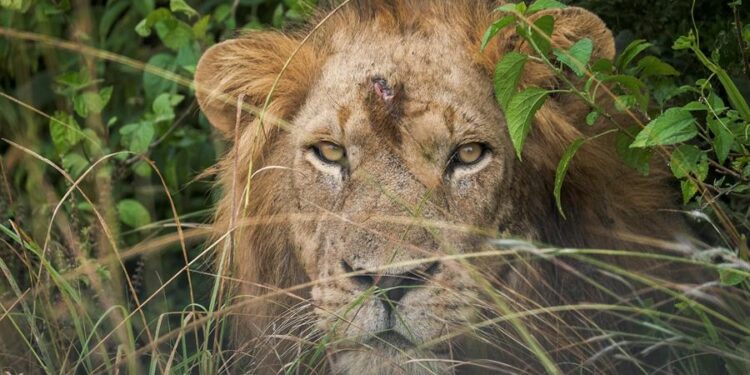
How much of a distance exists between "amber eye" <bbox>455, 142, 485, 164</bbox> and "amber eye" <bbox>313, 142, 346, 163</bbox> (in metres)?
0.35

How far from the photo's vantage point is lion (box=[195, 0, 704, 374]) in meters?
3.25

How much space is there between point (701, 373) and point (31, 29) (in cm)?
339

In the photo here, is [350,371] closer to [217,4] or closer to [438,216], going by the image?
[438,216]

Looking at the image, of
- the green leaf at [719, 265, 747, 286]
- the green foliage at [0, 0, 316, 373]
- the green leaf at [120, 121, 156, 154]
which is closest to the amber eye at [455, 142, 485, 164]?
the green leaf at [719, 265, 747, 286]

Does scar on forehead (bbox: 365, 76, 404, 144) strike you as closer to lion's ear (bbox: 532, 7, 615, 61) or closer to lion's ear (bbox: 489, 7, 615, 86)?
lion's ear (bbox: 489, 7, 615, 86)

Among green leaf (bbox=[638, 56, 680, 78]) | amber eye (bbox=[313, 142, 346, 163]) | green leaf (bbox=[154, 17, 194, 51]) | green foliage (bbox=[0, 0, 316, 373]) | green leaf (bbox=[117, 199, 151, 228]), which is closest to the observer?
green leaf (bbox=[638, 56, 680, 78])

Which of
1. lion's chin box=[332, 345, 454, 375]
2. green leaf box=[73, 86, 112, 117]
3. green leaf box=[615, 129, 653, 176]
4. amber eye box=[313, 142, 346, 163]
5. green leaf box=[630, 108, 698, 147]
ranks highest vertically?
green leaf box=[630, 108, 698, 147]

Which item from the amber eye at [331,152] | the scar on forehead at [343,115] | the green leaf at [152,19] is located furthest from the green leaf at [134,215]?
the scar on forehead at [343,115]

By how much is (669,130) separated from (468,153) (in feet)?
2.32

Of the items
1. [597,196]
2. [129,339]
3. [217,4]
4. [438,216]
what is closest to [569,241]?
[597,196]

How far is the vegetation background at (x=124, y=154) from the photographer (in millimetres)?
3682

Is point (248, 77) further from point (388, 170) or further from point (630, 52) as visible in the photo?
point (630, 52)

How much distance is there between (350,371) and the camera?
136 inches

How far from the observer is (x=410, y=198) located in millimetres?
3383
